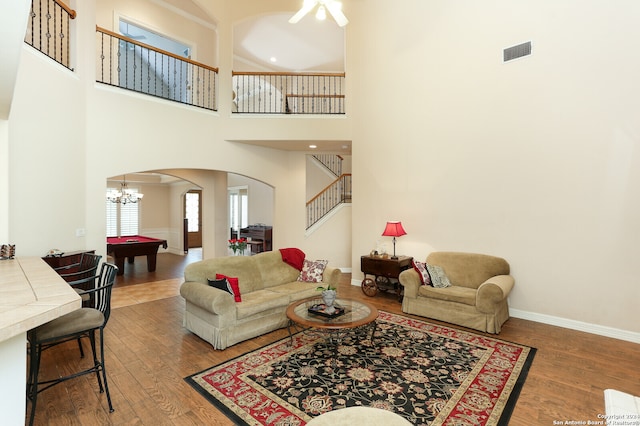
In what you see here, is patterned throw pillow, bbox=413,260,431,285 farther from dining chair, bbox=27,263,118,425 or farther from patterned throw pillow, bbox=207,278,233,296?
dining chair, bbox=27,263,118,425

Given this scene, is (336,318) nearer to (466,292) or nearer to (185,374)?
(185,374)

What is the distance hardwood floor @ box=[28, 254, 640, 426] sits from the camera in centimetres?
245

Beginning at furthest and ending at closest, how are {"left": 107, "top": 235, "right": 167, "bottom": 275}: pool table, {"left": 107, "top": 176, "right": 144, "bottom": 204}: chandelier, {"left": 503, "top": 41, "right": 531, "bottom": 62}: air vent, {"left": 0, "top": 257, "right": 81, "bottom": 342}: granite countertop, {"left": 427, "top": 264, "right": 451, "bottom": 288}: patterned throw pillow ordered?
{"left": 107, "top": 176, "right": 144, "bottom": 204}: chandelier → {"left": 107, "top": 235, "right": 167, "bottom": 275}: pool table → {"left": 427, "top": 264, "right": 451, "bottom": 288}: patterned throw pillow → {"left": 503, "top": 41, "right": 531, "bottom": 62}: air vent → {"left": 0, "top": 257, "right": 81, "bottom": 342}: granite countertop

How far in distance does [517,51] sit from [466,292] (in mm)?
3496

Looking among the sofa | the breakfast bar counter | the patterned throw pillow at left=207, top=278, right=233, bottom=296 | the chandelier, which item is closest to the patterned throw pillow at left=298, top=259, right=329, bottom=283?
the sofa

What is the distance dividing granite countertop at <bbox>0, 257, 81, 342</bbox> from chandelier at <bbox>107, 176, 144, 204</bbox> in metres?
7.78

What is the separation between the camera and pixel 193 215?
12.1 m

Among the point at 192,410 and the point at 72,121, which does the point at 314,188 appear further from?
the point at 192,410

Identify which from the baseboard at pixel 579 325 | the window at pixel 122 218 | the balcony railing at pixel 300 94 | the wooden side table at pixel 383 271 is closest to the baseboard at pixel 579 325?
the baseboard at pixel 579 325

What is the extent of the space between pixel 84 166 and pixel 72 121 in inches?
25.9

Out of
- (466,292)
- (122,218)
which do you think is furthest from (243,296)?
(122,218)

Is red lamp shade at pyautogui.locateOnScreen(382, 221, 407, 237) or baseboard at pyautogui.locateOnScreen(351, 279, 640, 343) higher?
red lamp shade at pyautogui.locateOnScreen(382, 221, 407, 237)

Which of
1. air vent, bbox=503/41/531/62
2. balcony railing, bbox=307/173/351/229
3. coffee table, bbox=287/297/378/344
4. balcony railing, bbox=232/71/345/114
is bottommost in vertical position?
coffee table, bbox=287/297/378/344

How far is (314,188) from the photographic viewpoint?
396 inches
